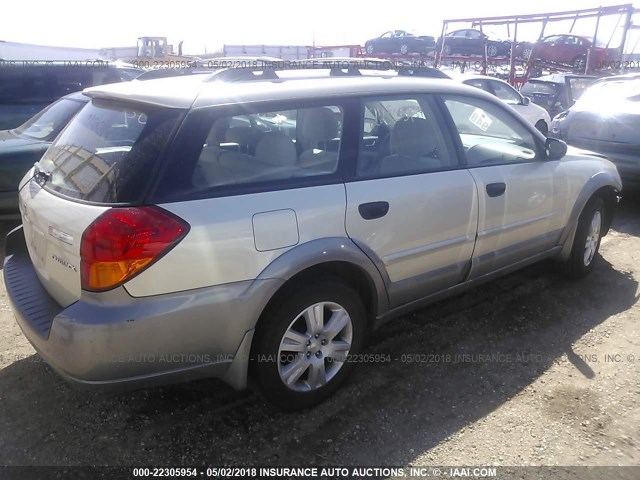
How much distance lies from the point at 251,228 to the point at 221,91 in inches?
26.5

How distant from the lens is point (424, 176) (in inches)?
118

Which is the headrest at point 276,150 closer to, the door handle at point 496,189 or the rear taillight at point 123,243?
the rear taillight at point 123,243

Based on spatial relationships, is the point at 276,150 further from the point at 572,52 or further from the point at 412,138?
the point at 572,52

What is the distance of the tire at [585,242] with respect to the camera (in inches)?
167

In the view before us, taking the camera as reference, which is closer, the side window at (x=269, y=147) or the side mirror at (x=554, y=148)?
the side window at (x=269, y=147)

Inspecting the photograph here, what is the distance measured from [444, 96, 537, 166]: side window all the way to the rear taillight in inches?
78.6

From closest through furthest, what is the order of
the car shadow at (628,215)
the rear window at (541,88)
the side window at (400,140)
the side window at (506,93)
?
the side window at (400,140)
the car shadow at (628,215)
the side window at (506,93)
the rear window at (541,88)

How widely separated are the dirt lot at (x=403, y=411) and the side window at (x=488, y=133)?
3.86 ft

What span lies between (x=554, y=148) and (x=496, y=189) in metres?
0.79

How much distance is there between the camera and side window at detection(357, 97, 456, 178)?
285cm

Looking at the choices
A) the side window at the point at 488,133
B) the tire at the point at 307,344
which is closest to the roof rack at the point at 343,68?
the side window at the point at 488,133

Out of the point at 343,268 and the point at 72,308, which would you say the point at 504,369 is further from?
the point at 72,308

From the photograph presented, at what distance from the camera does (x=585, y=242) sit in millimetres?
A: 4250

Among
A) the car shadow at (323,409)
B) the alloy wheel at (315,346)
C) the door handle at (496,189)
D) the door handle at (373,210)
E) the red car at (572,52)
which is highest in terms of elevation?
the red car at (572,52)
